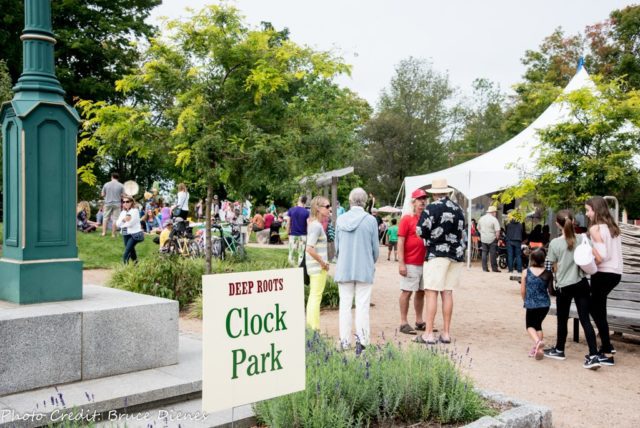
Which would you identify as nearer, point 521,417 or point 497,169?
point 521,417

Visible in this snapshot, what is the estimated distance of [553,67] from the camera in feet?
113

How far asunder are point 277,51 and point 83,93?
22.3 meters

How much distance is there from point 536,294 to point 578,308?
55 cm

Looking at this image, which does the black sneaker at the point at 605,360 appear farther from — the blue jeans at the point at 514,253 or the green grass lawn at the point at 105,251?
the blue jeans at the point at 514,253

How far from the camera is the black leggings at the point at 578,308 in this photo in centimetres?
632

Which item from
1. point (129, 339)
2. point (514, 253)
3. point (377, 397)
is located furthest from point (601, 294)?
point (514, 253)

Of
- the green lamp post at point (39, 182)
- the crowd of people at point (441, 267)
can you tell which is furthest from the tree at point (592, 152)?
the green lamp post at point (39, 182)

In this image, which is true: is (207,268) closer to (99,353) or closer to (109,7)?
(99,353)

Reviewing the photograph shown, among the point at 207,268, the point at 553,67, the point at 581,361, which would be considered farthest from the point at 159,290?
the point at 553,67

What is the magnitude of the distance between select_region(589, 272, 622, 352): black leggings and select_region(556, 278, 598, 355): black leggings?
3.2 inches

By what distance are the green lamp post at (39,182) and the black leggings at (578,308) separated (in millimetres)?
5064

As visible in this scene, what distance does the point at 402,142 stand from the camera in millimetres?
38500

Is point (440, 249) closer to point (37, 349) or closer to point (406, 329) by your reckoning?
point (406, 329)

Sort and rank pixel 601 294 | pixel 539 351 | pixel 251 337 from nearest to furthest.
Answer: pixel 251 337
pixel 601 294
pixel 539 351
